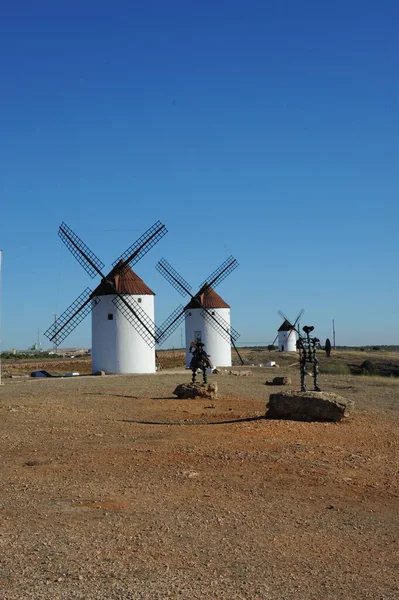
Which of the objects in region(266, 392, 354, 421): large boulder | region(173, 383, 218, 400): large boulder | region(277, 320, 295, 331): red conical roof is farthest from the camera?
region(277, 320, 295, 331): red conical roof

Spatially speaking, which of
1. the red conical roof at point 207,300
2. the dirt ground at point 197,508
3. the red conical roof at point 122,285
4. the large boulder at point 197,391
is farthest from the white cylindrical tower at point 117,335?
the dirt ground at point 197,508

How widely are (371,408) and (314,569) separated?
47.9 feet

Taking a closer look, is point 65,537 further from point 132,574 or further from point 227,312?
point 227,312

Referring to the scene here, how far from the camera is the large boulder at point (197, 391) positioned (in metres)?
22.2

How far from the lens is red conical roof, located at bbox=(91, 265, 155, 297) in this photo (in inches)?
1524

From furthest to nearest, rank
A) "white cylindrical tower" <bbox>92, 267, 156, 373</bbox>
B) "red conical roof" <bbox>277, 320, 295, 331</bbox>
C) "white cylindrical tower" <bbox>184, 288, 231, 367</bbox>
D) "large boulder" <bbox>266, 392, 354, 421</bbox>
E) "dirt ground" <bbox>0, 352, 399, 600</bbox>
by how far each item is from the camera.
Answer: "red conical roof" <bbox>277, 320, 295, 331</bbox> → "white cylindrical tower" <bbox>184, 288, 231, 367</bbox> → "white cylindrical tower" <bbox>92, 267, 156, 373</bbox> → "large boulder" <bbox>266, 392, 354, 421</bbox> → "dirt ground" <bbox>0, 352, 399, 600</bbox>

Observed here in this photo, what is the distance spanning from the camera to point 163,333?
41469 millimetres

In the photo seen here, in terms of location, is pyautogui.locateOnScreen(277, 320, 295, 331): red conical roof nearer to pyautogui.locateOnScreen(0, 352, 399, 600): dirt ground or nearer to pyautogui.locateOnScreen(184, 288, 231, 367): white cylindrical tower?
pyautogui.locateOnScreen(184, 288, 231, 367): white cylindrical tower

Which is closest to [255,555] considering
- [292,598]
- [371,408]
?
[292,598]

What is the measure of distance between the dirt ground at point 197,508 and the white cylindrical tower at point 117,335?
20.6 m

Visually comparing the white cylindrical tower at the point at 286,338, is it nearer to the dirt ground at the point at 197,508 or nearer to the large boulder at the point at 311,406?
the dirt ground at the point at 197,508

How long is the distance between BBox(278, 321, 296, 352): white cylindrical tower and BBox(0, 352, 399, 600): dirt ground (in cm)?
6630

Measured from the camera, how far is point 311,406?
53.9 ft

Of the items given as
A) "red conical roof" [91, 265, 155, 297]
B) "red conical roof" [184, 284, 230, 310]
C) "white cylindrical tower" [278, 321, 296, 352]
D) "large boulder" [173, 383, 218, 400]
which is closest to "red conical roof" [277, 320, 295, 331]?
"white cylindrical tower" [278, 321, 296, 352]
